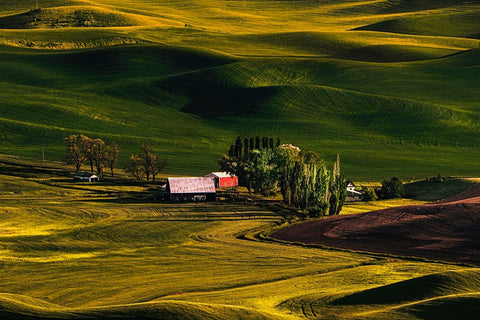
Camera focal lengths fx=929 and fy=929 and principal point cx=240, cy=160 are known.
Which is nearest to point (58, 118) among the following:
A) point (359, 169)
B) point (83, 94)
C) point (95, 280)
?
point (83, 94)

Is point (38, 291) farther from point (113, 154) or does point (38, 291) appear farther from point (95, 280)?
point (113, 154)

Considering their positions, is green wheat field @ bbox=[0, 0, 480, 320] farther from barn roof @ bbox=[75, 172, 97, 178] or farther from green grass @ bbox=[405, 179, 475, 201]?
barn roof @ bbox=[75, 172, 97, 178]

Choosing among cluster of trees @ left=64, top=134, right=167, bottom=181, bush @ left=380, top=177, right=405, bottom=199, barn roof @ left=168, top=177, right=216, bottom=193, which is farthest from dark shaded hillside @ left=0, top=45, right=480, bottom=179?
barn roof @ left=168, top=177, right=216, bottom=193

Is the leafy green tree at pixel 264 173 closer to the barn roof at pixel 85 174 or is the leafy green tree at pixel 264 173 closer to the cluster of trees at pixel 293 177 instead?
the cluster of trees at pixel 293 177

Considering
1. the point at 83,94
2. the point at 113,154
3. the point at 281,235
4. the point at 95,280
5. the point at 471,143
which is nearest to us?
the point at 95,280

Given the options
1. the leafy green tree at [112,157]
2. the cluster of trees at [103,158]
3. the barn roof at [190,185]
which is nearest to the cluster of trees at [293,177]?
the barn roof at [190,185]
